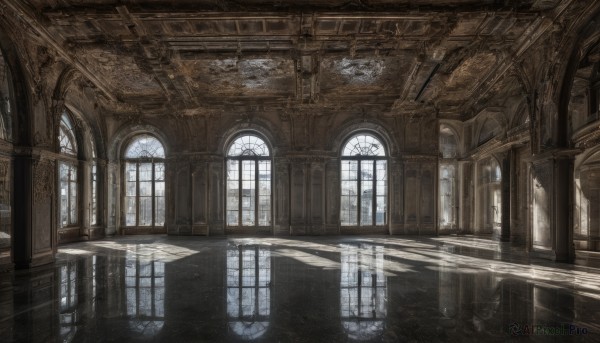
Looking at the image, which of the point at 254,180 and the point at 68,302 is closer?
the point at 68,302

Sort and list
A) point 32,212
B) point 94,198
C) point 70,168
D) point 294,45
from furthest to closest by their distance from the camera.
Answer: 1. point 94,198
2. point 70,168
3. point 294,45
4. point 32,212

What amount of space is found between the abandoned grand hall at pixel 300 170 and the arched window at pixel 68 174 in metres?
0.07

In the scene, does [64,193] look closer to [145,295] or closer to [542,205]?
[145,295]

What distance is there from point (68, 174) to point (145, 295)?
332 inches

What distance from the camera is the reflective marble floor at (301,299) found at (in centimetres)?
370

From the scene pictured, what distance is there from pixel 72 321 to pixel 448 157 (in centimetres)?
1326

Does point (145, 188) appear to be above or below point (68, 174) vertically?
below

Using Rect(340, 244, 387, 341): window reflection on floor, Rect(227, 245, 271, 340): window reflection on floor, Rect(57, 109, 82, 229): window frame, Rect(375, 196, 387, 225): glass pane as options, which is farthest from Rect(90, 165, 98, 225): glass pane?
Rect(375, 196, 387, 225): glass pane

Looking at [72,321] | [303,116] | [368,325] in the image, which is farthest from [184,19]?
[303,116]

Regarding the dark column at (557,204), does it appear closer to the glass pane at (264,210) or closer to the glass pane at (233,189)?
the glass pane at (264,210)

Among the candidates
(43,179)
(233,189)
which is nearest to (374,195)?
(233,189)

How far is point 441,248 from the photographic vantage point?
9789 millimetres

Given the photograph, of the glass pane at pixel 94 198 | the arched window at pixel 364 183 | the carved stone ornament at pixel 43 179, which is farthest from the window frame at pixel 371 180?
the carved stone ornament at pixel 43 179

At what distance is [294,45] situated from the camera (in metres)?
8.12
